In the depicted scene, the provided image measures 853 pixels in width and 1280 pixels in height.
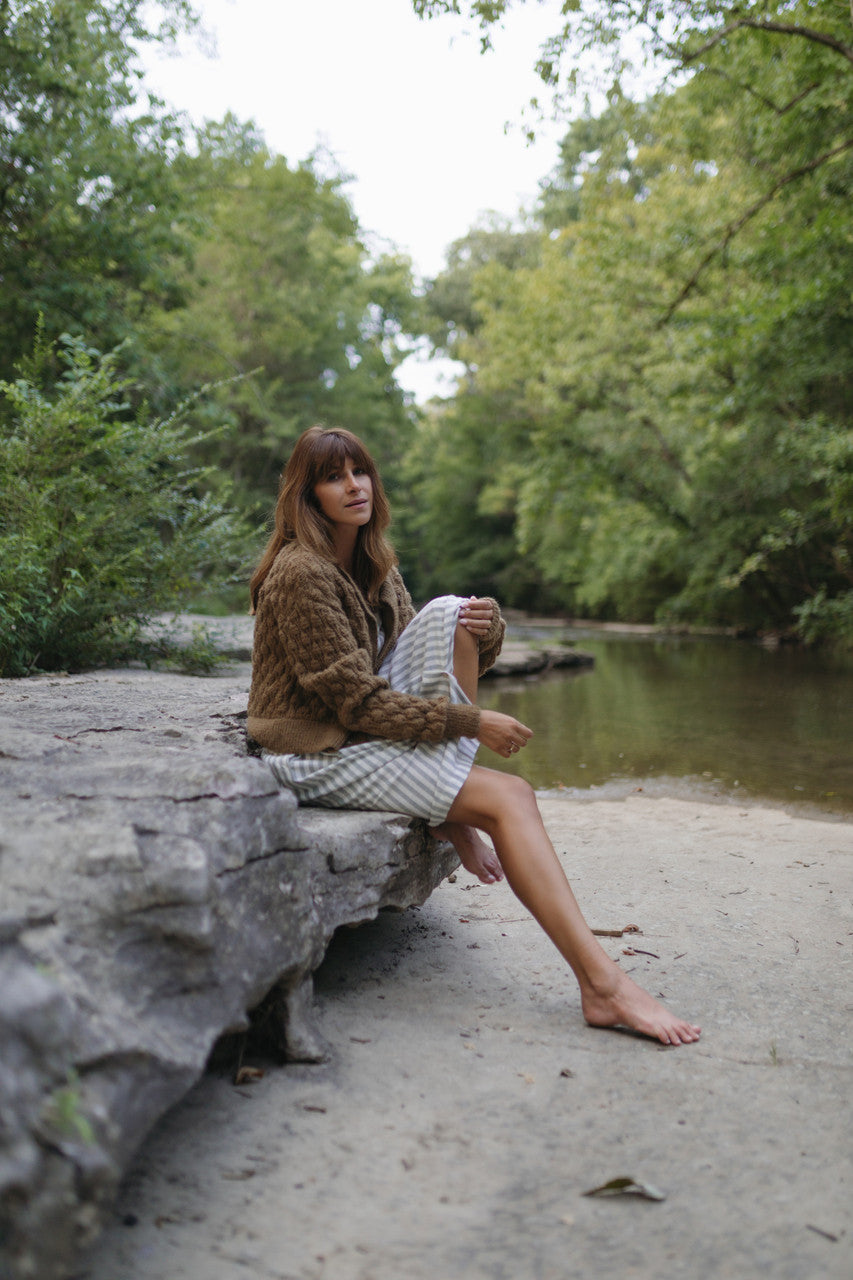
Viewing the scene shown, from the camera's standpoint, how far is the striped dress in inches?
101

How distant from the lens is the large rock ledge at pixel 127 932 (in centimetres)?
128

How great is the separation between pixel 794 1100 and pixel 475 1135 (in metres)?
0.69

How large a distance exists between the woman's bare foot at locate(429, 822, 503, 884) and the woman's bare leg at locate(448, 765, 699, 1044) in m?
0.20

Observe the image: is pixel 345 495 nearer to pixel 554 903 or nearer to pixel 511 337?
pixel 554 903

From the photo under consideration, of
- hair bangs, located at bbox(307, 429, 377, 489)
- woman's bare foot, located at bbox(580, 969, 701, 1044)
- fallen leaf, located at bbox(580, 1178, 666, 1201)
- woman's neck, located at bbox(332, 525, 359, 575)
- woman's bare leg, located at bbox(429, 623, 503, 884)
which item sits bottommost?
fallen leaf, located at bbox(580, 1178, 666, 1201)

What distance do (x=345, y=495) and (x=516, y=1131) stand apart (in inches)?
72.2

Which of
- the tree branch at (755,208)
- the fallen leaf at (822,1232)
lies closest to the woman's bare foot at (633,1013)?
the fallen leaf at (822,1232)

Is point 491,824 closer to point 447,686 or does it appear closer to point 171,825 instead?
point 447,686

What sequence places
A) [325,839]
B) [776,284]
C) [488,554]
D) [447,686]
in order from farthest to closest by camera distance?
[488,554], [776,284], [447,686], [325,839]

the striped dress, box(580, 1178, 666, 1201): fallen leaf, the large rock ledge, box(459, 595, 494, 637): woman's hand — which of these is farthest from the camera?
box(459, 595, 494, 637): woman's hand

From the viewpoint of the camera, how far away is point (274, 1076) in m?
2.02

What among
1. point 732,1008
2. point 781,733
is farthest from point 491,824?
point 781,733

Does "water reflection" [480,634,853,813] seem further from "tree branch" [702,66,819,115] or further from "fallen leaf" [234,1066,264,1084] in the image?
"tree branch" [702,66,819,115]

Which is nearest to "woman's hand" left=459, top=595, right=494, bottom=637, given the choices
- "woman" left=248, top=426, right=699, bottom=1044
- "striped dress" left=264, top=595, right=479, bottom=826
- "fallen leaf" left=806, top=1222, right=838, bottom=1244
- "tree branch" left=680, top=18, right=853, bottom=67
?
"woman" left=248, top=426, right=699, bottom=1044
